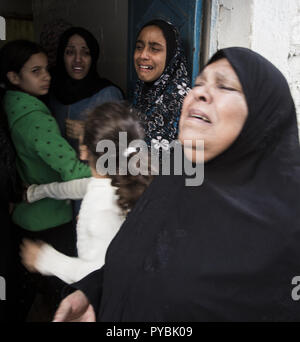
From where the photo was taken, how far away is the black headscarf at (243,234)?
778 mm

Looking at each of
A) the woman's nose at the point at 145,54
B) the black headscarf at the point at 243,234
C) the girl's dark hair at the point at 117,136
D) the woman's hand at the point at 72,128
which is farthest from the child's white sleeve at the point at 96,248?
the woman's nose at the point at 145,54

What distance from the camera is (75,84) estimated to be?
183 centimetres

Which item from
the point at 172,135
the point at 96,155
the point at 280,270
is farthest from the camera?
the point at 172,135

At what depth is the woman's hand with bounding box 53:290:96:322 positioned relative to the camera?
3.05ft

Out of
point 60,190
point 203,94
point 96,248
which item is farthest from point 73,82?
point 203,94

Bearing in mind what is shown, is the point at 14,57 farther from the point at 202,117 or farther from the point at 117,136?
the point at 202,117

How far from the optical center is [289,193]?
0.78 metres

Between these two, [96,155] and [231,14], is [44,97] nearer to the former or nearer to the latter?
[96,155]

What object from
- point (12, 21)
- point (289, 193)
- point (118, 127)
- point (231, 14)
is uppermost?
point (12, 21)

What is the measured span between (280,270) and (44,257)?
0.86 meters

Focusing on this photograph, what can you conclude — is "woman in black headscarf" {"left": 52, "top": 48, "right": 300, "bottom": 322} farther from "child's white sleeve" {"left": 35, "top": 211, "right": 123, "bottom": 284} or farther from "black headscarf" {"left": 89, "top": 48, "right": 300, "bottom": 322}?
"child's white sleeve" {"left": 35, "top": 211, "right": 123, "bottom": 284}

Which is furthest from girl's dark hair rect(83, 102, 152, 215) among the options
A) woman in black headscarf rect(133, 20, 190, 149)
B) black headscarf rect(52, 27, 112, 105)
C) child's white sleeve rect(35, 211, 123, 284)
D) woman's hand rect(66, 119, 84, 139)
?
black headscarf rect(52, 27, 112, 105)
